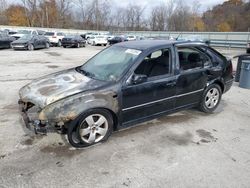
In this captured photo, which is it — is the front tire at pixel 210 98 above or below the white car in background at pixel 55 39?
below

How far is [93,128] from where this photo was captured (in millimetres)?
3516

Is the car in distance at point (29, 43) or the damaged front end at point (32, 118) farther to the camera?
the car in distance at point (29, 43)

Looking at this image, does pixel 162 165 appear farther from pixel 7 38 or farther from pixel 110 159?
pixel 7 38

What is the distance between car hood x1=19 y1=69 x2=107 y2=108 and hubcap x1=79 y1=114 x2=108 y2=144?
1.50 feet

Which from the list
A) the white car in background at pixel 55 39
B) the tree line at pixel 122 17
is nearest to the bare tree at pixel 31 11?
the tree line at pixel 122 17

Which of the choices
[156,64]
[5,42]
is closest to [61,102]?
[156,64]

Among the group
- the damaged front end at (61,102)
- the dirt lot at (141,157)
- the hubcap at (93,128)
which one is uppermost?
the damaged front end at (61,102)

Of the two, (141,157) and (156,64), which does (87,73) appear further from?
(141,157)

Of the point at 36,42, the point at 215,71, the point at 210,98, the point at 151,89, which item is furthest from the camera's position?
the point at 36,42

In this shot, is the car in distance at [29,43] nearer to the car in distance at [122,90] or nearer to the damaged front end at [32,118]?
the car in distance at [122,90]

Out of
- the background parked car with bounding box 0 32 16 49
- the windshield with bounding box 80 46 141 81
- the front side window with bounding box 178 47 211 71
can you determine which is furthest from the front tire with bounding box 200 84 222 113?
the background parked car with bounding box 0 32 16 49

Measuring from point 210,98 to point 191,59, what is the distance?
1036 millimetres

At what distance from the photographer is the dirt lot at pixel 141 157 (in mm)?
2836

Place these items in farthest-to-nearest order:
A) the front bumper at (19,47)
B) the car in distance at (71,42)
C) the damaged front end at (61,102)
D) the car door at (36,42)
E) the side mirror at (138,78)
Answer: the car in distance at (71,42) < the car door at (36,42) < the front bumper at (19,47) < the side mirror at (138,78) < the damaged front end at (61,102)
